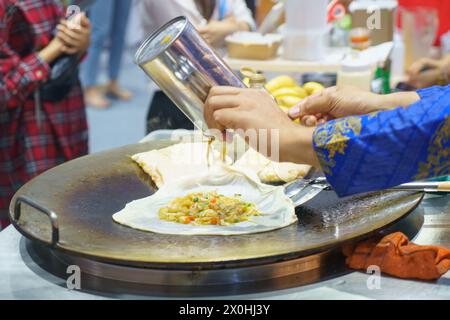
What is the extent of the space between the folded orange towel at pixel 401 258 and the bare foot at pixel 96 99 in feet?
17.8

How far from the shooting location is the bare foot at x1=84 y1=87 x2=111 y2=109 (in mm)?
7113

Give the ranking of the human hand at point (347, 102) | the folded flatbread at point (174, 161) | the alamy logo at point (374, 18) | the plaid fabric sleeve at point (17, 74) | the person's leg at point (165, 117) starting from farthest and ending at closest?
1. the alamy logo at point (374, 18)
2. the person's leg at point (165, 117)
3. the plaid fabric sleeve at point (17, 74)
4. the folded flatbread at point (174, 161)
5. the human hand at point (347, 102)

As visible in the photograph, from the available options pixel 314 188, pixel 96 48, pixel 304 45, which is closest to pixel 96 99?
pixel 96 48

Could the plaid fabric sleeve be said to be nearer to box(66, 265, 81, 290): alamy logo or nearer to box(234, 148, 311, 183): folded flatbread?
box(234, 148, 311, 183): folded flatbread

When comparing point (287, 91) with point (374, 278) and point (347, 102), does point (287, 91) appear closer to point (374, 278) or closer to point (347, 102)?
point (347, 102)

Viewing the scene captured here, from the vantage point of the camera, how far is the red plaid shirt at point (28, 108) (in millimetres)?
3346

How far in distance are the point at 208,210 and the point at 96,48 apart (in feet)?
17.9

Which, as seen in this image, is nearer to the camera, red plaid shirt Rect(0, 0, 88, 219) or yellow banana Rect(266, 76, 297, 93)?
yellow banana Rect(266, 76, 297, 93)

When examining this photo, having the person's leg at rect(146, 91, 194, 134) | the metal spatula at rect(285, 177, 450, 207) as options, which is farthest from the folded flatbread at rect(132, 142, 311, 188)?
the person's leg at rect(146, 91, 194, 134)

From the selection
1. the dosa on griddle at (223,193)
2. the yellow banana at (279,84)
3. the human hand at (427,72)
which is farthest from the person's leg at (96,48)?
the dosa on griddle at (223,193)

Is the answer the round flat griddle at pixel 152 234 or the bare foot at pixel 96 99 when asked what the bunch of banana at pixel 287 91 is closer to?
the round flat griddle at pixel 152 234
